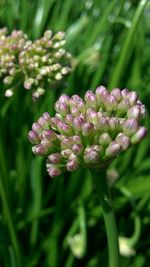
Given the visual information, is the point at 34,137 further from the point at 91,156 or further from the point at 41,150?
the point at 91,156

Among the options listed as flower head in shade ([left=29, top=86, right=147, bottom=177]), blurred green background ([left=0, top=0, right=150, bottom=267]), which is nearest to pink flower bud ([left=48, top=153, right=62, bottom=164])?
flower head in shade ([left=29, top=86, right=147, bottom=177])

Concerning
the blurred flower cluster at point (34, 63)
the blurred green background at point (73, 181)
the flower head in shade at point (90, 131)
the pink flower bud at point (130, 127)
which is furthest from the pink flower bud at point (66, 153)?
the blurred green background at point (73, 181)

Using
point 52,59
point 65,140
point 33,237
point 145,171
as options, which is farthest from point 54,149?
point 145,171

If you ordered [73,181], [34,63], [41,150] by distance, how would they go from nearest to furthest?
[41,150] → [34,63] → [73,181]

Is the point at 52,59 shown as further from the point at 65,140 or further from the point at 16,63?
the point at 65,140

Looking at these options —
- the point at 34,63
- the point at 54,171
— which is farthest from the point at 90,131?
the point at 34,63

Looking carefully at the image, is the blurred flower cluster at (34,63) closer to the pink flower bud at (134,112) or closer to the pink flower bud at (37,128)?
the pink flower bud at (37,128)

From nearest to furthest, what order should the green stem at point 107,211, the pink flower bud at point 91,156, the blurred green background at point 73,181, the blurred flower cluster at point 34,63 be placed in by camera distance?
1. the pink flower bud at point 91,156
2. the green stem at point 107,211
3. the blurred flower cluster at point 34,63
4. the blurred green background at point 73,181
